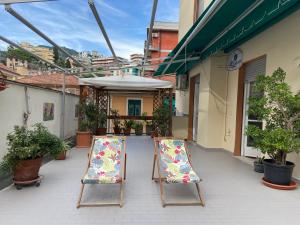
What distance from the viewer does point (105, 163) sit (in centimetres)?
378

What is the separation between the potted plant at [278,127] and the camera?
12.2ft

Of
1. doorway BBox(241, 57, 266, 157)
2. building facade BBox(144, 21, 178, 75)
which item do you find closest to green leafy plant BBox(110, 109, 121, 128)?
doorway BBox(241, 57, 266, 157)

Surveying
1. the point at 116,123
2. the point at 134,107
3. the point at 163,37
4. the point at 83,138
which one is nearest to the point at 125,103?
the point at 134,107

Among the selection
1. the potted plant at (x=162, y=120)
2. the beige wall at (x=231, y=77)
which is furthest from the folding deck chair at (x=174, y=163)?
the potted plant at (x=162, y=120)

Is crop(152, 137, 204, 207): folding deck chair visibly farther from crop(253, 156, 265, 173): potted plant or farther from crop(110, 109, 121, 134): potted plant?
crop(110, 109, 121, 134): potted plant

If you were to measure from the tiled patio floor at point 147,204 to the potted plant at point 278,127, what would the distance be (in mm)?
346

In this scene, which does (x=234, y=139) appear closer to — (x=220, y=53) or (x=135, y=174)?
(x=220, y=53)

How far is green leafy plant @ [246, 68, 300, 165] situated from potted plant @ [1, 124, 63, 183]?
11.4 ft

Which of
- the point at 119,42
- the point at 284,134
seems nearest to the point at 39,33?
the point at 119,42

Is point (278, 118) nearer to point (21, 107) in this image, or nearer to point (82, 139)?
point (21, 107)

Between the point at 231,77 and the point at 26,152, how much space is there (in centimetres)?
564

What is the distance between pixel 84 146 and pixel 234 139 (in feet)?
14.6

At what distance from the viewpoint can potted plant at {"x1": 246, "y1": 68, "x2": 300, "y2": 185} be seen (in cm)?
371

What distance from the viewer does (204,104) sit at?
766 cm
